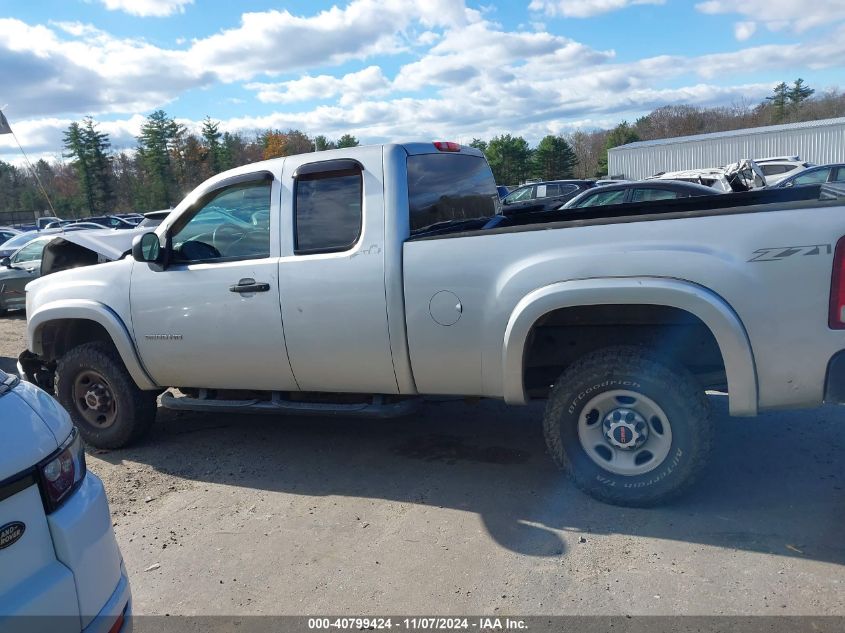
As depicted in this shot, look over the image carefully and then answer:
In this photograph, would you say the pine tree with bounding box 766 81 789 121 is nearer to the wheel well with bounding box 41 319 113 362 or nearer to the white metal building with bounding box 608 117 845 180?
the white metal building with bounding box 608 117 845 180

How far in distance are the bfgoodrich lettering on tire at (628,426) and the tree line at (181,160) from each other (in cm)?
4809

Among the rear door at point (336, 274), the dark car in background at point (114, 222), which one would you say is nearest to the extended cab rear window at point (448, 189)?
the rear door at point (336, 274)

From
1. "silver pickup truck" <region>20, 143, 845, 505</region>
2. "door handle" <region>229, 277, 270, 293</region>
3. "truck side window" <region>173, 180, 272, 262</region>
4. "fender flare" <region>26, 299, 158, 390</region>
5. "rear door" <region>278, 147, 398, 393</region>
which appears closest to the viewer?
"silver pickup truck" <region>20, 143, 845, 505</region>

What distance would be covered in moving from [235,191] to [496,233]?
199 cm

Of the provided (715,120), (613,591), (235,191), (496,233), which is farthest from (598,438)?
(715,120)

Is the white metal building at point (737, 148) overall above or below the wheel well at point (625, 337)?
above

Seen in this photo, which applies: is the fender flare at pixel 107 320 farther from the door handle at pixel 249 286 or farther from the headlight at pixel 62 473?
the headlight at pixel 62 473

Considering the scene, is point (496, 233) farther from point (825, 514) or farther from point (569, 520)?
point (825, 514)

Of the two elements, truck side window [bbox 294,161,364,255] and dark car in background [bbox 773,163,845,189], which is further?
dark car in background [bbox 773,163,845,189]

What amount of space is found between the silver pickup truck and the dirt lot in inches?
15.4

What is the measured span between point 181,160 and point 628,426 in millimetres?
70038

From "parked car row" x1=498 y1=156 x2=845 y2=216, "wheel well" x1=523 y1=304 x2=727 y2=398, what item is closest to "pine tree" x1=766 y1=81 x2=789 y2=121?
"parked car row" x1=498 y1=156 x2=845 y2=216

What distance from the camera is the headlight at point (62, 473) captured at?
7.43 ft

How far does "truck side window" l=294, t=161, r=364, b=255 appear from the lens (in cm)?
443
